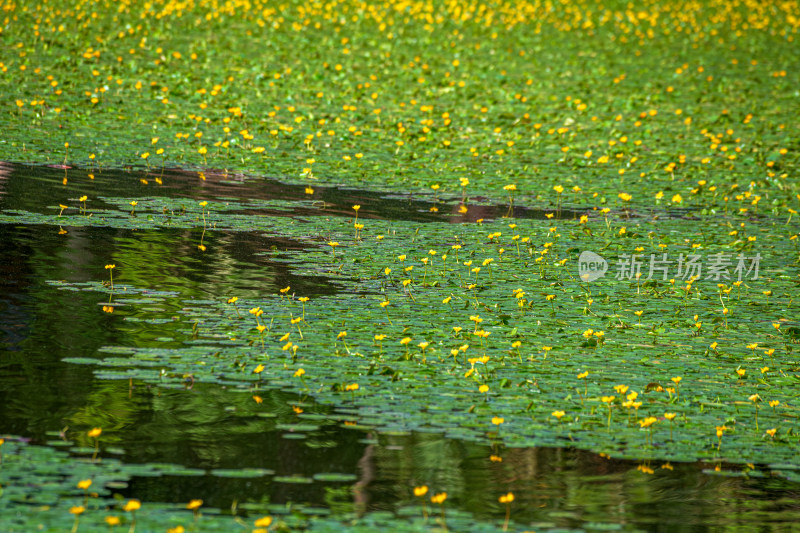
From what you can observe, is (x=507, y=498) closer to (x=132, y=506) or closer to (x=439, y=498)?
(x=439, y=498)

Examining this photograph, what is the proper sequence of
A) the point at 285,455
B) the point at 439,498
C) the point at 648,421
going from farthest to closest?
the point at 648,421 < the point at 285,455 < the point at 439,498

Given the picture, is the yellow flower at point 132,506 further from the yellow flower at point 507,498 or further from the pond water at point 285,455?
the yellow flower at point 507,498

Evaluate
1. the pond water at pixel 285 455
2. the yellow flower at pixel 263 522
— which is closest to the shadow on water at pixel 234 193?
the pond water at pixel 285 455

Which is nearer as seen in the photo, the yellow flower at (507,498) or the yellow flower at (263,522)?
the yellow flower at (263,522)

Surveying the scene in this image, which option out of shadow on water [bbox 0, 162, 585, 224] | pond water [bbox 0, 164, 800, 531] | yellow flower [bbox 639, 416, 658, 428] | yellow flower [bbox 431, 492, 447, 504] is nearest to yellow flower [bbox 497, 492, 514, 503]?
pond water [bbox 0, 164, 800, 531]

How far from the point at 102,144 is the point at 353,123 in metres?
3.47

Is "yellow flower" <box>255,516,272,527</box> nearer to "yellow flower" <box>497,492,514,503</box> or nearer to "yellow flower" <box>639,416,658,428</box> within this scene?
"yellow flower" <box>497,492,514,503</box>

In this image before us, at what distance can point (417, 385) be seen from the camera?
6.68 meters

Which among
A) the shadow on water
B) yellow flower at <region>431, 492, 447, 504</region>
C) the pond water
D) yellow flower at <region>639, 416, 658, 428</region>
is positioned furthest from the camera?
the shadow on water

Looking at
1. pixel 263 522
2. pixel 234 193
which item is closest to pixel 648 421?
pixel 263 522

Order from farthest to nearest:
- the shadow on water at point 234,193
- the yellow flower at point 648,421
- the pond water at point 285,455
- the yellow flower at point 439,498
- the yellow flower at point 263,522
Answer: the shadow on water at point 234,193 < the yellow flower at point 648,421 < the pond water at point 285,455 < the yellow flower at point 439,498 < the yellow flower at point 263,522

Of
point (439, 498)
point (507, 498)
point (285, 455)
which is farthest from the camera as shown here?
point (285, 455)

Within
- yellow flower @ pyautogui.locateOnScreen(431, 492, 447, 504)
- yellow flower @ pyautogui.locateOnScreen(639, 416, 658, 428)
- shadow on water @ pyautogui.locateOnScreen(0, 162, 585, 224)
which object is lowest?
yellow flower @ pyautogui.locateOnScreen(431, 492, 447, 504)

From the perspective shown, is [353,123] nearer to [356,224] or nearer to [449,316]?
[356,224]
